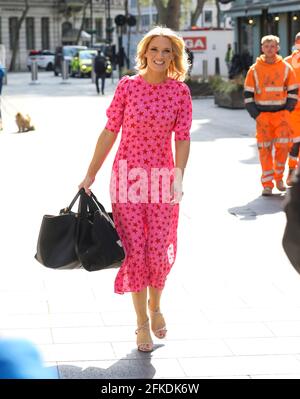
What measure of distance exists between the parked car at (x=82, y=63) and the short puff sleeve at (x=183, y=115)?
4972cm

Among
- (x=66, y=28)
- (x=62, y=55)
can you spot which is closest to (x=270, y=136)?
(x=62, y=55)

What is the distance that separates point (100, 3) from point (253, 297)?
94.1 m

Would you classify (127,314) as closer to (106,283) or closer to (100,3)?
(106,283)

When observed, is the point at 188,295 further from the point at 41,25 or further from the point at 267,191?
the point at 41,25

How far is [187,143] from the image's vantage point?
5352mm

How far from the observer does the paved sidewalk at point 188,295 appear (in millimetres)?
5172

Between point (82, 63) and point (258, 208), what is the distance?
45878mm

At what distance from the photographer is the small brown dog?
19.8 meters

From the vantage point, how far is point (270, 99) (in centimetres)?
1091

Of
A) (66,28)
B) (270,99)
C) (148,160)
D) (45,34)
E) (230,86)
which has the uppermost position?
(66,28)

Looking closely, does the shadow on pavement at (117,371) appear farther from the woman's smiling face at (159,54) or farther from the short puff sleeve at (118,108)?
the woman's smiling face at (159,54)

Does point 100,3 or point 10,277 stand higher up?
point 100,3

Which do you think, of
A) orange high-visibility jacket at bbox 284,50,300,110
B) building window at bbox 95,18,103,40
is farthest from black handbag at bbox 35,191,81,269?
building window at bbox 95,18,103,40
